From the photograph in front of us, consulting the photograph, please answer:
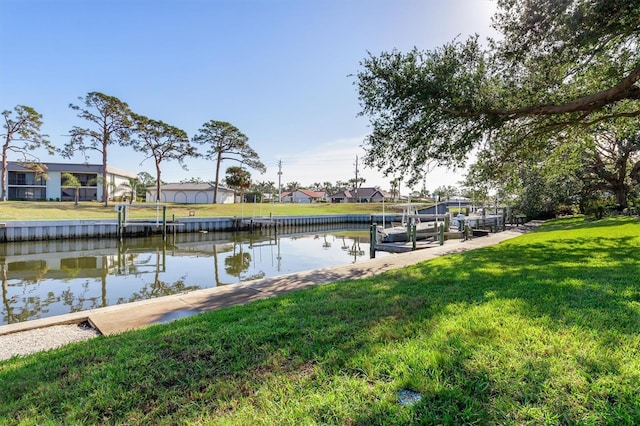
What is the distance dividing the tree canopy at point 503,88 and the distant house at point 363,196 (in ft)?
202

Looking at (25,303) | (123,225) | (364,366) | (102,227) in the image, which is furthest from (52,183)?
(364,366)

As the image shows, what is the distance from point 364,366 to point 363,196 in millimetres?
74011

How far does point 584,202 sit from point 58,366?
30.4 m

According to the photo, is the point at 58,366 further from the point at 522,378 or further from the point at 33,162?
the point at 33,162

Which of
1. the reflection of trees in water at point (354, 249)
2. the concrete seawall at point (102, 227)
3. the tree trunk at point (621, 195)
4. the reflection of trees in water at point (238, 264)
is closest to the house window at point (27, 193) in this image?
the concrete seawall at point (102, 227)

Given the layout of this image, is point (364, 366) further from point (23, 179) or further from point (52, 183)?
point (23, 179)

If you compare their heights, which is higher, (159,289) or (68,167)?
(68,167)

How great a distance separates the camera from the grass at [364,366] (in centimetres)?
230

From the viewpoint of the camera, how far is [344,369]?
286 centimetres

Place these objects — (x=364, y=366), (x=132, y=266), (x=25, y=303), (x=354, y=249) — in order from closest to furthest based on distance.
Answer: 1. (x=364, y=366)
2. (x=25, y=303)
3. (x=132, y=266)
4. (x=354, y=249)

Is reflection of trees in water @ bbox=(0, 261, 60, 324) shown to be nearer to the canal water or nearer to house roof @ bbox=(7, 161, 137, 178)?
the canal water

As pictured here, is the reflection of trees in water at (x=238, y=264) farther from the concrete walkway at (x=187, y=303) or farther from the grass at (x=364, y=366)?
the grass at (x=364, y=366)

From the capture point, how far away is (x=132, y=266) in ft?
45.1

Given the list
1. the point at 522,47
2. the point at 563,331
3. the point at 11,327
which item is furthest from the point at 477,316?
the point at 522,47
